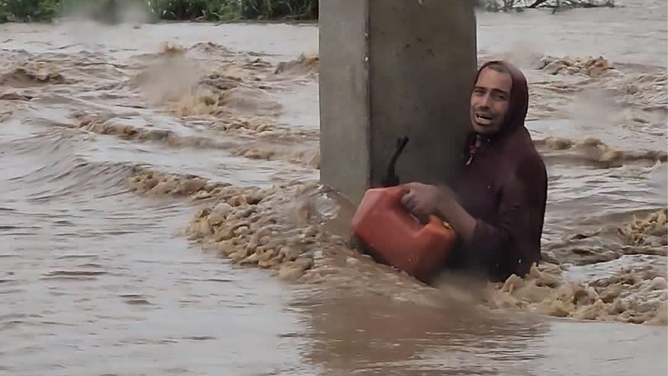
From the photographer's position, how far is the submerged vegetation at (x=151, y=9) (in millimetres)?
25672

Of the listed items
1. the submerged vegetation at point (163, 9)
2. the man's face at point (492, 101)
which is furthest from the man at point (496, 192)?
the submerged vegetation at point (163, 9)

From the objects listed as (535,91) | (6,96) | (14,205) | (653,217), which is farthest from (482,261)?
(6,96)

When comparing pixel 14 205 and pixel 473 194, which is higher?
pixel 473 194

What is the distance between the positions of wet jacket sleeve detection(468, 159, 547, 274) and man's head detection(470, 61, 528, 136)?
246mm

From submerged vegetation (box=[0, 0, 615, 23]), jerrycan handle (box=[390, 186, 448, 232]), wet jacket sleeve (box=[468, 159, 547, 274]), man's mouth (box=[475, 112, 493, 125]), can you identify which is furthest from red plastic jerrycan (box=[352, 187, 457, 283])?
submerged vegetation (box=[0, 0, 615, 23])

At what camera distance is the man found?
18.2ft

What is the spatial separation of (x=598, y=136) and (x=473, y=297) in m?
5.21

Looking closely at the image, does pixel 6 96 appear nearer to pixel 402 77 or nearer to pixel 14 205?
pixel 14 205

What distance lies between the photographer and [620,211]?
742 cm

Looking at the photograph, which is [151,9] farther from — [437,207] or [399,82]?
[437,207]

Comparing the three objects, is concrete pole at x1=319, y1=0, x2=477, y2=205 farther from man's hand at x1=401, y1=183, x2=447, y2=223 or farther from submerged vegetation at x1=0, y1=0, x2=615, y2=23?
submerged vegetation at x1=0, y1=0, x2=615, y2=23

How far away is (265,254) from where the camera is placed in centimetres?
607

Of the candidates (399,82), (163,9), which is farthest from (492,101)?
(163,9)

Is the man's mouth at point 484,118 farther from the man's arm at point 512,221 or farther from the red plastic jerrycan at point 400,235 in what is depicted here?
the red plastic jerrycan at point 400,235
